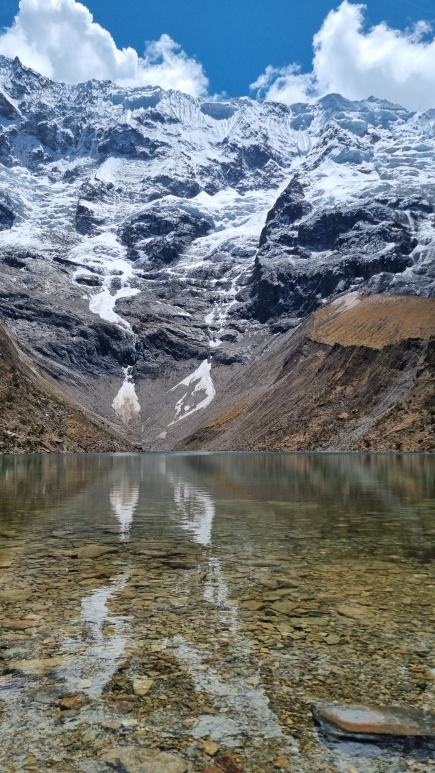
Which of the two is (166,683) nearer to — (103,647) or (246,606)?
(103,647)

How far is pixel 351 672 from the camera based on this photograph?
368 inches

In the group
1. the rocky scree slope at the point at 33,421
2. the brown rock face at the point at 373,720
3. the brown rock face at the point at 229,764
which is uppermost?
the rocky scree slope at the point at 33,421

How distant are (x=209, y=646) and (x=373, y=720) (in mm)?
3384

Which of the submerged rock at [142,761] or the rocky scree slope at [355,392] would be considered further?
the rocky scree slope at [355,392]

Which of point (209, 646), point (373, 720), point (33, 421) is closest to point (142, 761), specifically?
point (373, 720)

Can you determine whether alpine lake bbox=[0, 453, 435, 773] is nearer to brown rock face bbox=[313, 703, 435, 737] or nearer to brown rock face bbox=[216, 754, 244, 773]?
brown rock face bbox=[216, 754, 244, 773]

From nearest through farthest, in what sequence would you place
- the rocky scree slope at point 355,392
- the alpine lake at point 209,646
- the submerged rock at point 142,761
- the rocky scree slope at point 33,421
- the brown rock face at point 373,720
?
the submerged rock at point 142,761 < the alpine lake at point 209,646 < the brown rock face at point 373,720 < the rocky scree slope at point 355,392 < the rocky scree slope at point 33,421

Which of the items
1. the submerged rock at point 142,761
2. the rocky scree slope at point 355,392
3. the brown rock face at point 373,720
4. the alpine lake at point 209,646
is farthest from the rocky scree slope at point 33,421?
the brown rock face at point 373,720

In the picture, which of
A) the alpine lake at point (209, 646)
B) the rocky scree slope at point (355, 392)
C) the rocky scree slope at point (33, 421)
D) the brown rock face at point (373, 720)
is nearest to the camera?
the alpine lake at point (209, 646)

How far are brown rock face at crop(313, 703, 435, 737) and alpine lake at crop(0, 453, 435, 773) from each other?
0.15 m

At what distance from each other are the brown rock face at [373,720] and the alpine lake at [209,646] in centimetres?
15

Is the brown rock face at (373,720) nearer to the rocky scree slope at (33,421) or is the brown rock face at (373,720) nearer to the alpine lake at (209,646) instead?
the alpine lake at (209,646)

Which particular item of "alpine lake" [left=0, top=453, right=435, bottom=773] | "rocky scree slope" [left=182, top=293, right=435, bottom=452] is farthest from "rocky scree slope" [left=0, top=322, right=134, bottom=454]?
"alpine lake" [left=0, top=453, right=435, bottom=773]

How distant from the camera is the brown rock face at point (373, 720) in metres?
7.62
